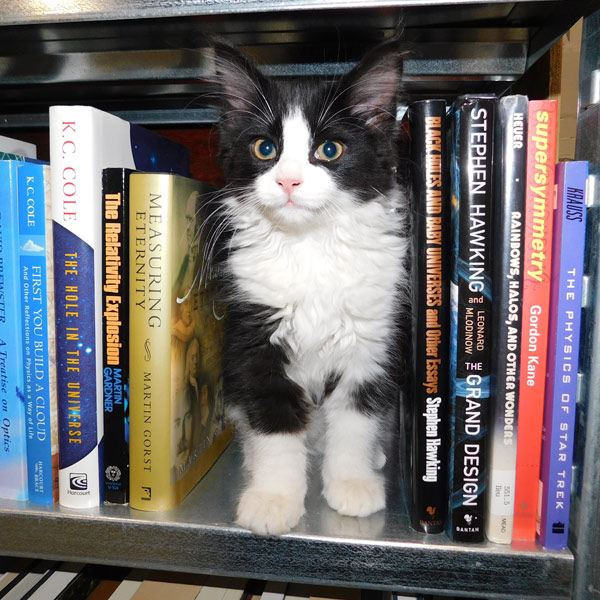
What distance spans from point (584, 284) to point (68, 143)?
729mm

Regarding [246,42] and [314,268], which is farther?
[246,42]

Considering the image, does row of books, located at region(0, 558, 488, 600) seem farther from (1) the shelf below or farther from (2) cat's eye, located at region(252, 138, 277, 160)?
(2) cat's eye, located at region(252, 138, 277, 160)

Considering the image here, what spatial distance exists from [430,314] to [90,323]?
489 mm

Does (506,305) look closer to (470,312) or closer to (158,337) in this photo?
(470,312)

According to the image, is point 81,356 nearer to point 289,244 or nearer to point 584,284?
point 289,244

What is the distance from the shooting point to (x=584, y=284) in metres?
0.67

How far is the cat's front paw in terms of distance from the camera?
69 centimetres

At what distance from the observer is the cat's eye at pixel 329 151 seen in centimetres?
81

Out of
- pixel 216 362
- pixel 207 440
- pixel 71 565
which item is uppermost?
pixel 216 362

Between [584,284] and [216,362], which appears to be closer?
[584,284]

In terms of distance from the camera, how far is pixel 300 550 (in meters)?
0.69

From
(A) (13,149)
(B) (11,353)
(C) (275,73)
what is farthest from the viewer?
(C) (275,73)

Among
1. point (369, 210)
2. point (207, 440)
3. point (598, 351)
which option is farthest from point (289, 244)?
point (598, 351)

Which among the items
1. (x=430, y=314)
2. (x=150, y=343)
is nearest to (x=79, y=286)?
(x=150, y=343)
